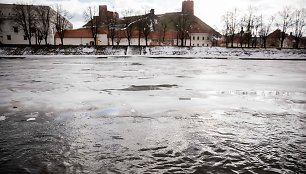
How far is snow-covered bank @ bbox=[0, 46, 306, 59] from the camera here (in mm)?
46938

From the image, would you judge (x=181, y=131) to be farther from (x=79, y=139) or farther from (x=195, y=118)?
(x=79, y=139)

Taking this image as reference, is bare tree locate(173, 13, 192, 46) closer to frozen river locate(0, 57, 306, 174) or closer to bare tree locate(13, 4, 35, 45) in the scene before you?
bare tree locate(13, 4, 35, 45)

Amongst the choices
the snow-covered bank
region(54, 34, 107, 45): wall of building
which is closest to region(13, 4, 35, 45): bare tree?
region(54, 34, 107, 45): wall of building

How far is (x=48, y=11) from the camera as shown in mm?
62500

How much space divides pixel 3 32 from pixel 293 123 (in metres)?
76.3

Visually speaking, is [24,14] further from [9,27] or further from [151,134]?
[151,134]

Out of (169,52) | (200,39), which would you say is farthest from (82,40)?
(200,39)

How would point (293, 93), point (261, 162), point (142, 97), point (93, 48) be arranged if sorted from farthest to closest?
point (93, 48) → point (293, 93) → point (142, 97) → point (261, 162)

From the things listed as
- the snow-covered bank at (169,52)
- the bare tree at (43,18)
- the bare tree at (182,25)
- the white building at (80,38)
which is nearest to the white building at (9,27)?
the bare tree at (43,18)

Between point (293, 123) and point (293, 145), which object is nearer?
point (293, 145)

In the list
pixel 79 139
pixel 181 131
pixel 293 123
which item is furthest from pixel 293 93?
pixel 79 139

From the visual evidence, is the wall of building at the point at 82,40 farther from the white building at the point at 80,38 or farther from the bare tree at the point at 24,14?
the bare tree at the point at 24,14

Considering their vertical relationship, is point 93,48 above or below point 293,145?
above

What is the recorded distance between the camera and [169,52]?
167 feet
